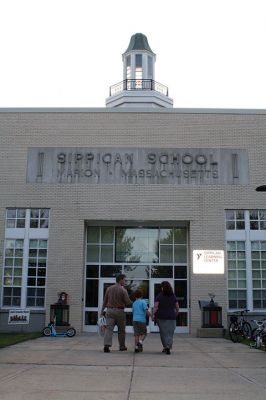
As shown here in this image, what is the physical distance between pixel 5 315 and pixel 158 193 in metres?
7.37

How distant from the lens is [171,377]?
8641 millimetres

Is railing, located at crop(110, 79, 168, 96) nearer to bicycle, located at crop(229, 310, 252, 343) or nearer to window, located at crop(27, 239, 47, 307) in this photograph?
window, located at crop(27, 239, 47, 307)

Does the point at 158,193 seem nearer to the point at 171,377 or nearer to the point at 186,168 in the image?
the point at 186,168

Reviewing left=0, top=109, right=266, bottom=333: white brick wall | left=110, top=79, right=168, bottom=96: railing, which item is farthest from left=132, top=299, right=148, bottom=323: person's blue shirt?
left=110, top=79, right=168, bottom=96: railing

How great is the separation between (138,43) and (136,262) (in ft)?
78.4

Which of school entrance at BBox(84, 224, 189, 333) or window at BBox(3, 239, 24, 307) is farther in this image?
school entrance at BBox(84, 224, 189, 333)

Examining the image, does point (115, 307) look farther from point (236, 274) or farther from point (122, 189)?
point (236, 274)

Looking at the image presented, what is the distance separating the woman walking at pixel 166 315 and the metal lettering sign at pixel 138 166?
9.08 m

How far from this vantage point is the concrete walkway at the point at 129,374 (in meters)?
7.10

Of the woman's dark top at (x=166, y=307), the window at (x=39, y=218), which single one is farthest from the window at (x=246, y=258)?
the woman's dark top at (x=166, y=307)

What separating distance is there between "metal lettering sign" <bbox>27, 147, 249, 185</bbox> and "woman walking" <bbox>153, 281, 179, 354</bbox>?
9079mm

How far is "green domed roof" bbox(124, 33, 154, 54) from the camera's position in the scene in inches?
1593

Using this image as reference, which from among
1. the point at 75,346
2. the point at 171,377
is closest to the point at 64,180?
the point at 75,346

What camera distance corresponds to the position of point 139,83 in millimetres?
38938
